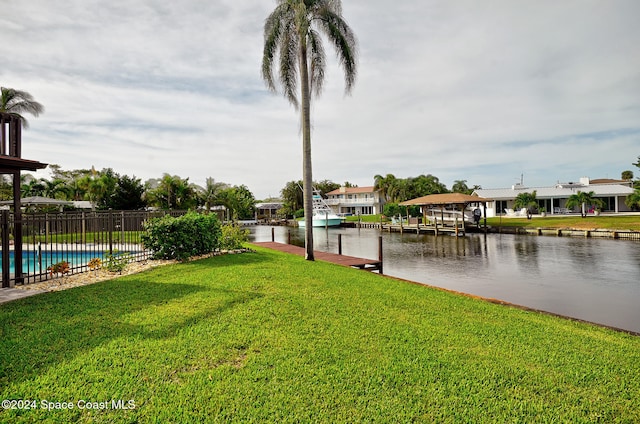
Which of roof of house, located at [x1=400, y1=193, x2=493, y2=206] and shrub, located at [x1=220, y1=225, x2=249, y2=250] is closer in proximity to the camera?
shrub, located at [x1=220, y1=225, x2=249, y2=250]

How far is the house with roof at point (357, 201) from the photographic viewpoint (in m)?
74.9

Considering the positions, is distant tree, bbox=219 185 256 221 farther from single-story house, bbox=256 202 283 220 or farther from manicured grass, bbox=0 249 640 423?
manicured grass, bbox=0 249 640 423

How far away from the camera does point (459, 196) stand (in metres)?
37.2

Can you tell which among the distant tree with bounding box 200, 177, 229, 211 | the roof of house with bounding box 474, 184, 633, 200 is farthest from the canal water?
the distant tree with bounding box 200, 177, 229, 211

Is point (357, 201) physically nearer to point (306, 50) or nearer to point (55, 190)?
point (55, 190)

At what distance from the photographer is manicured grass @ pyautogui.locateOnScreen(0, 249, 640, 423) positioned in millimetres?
3283

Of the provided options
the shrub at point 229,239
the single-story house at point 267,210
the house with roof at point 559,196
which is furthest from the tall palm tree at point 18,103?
the single-story house at point 267,210

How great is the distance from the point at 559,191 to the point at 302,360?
2232 inches

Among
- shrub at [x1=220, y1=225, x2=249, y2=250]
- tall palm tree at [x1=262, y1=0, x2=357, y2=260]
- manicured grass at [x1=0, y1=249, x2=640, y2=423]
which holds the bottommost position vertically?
manicured grass at [x1=0, y1=249, x2=640, y2=423]

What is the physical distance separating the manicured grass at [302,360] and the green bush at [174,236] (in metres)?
4.24

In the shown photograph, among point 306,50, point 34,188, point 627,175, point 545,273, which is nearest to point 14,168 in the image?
point 306,50

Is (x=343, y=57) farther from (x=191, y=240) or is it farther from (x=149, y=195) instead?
(x=149, y=195)

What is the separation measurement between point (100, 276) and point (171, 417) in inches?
286

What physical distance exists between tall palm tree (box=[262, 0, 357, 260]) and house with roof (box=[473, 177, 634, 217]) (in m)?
42.9
